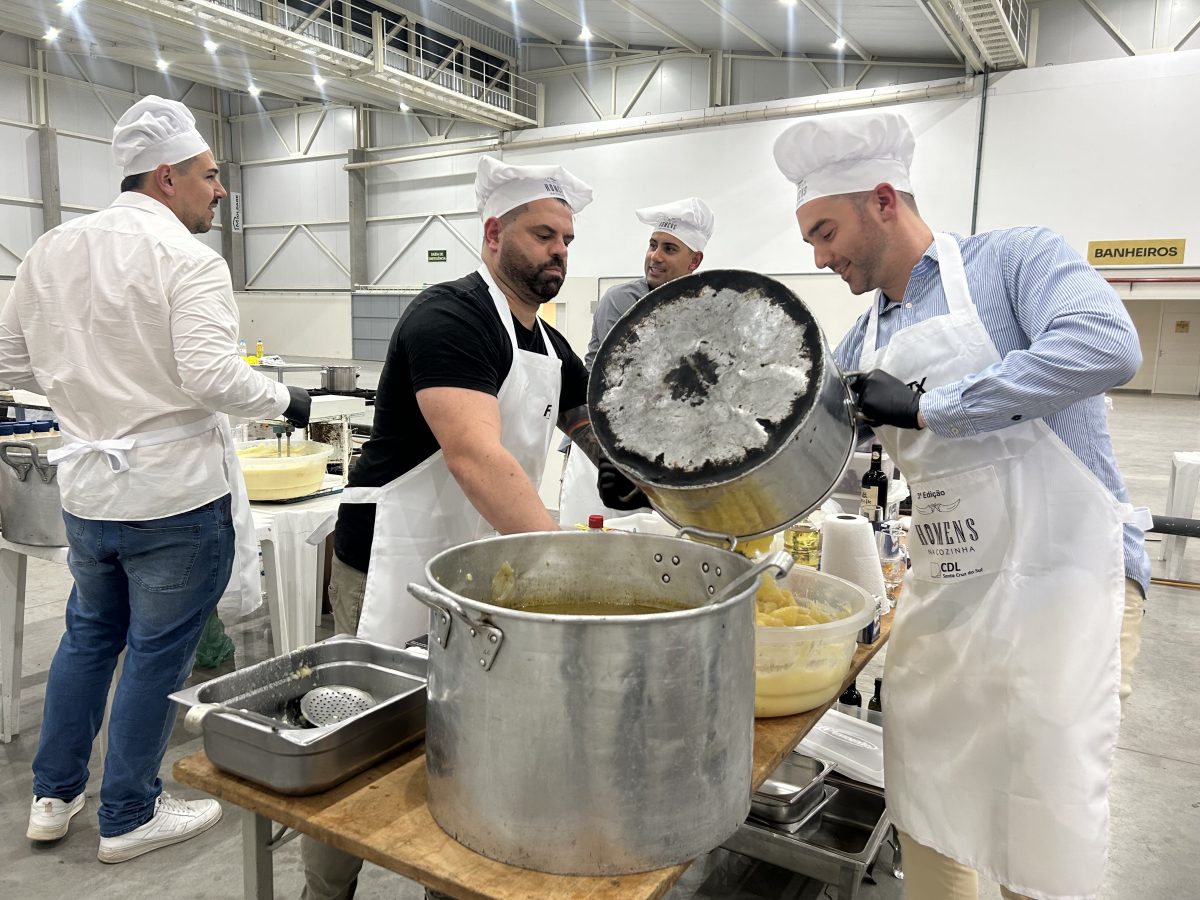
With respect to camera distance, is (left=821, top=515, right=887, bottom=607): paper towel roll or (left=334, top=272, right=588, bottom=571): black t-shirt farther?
(left=821, top=515, right=887, bottom=607): paper towel roll

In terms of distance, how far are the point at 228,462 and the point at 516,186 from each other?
1.13m

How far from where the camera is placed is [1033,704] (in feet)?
4.38

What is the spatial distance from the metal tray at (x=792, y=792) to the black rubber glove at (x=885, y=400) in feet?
3.51

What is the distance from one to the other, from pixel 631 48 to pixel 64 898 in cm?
929

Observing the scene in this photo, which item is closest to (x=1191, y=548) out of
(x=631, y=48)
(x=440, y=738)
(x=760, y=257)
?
(x=760, y=257)

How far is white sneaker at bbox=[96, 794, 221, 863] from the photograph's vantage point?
2.13 m

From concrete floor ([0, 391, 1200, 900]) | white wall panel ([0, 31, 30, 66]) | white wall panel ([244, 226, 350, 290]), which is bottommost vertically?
concrete floor ([0, 391, 1200, 900])

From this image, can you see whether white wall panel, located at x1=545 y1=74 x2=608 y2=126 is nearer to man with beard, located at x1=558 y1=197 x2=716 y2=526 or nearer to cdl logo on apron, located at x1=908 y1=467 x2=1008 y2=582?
man with beard, located at x1=558 y1=197 x2=716 y2=526

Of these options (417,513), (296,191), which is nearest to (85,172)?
(296,191)

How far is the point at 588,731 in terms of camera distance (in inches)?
30.4

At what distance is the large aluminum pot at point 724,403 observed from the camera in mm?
1016

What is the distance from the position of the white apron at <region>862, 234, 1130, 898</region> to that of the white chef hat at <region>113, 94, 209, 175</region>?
178 cm

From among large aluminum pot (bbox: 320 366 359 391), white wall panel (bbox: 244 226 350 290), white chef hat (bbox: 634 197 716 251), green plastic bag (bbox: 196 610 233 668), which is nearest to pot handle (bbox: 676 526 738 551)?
white chef hat (bbox: 634 197 716 251)

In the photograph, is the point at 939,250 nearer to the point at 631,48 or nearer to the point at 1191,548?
the point at 1191,548
